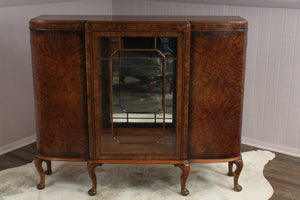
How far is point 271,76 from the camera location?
306 cm

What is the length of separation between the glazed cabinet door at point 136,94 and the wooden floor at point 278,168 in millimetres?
747

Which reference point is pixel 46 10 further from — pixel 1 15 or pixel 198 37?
pixel 198 37

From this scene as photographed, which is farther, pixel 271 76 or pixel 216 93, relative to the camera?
pixel 271 76

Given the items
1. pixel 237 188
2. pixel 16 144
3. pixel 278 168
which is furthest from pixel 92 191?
pixel 278 168

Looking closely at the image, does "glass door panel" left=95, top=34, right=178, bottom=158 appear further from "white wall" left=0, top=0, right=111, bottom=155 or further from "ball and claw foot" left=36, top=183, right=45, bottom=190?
"white wall" left=0, top=0, right=111, bottom=155

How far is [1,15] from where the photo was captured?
2869 millimetres

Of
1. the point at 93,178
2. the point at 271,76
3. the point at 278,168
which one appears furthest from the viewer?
the point at 271,76

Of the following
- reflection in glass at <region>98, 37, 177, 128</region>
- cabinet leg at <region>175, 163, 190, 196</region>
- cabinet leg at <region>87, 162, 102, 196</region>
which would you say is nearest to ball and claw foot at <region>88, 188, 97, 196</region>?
cabinet leg at <region>87, 162, 102, 196</region>

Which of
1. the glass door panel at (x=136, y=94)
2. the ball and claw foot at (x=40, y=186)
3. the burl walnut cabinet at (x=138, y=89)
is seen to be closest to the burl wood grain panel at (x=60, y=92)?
the burl walnut cabinet at (x=138, y=89)

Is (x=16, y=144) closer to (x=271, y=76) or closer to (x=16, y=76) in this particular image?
(x=16, y=76)

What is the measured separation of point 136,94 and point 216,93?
0.48m

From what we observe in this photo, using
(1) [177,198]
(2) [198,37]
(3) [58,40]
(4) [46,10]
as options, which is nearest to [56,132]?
(3) [58,40]

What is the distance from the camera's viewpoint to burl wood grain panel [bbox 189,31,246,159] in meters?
2.20

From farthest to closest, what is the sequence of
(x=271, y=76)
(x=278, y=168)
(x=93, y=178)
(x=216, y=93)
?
(x=271, y=76) → (x=278, y=168) → (x=93, y=178) → (x=216, y=93)
